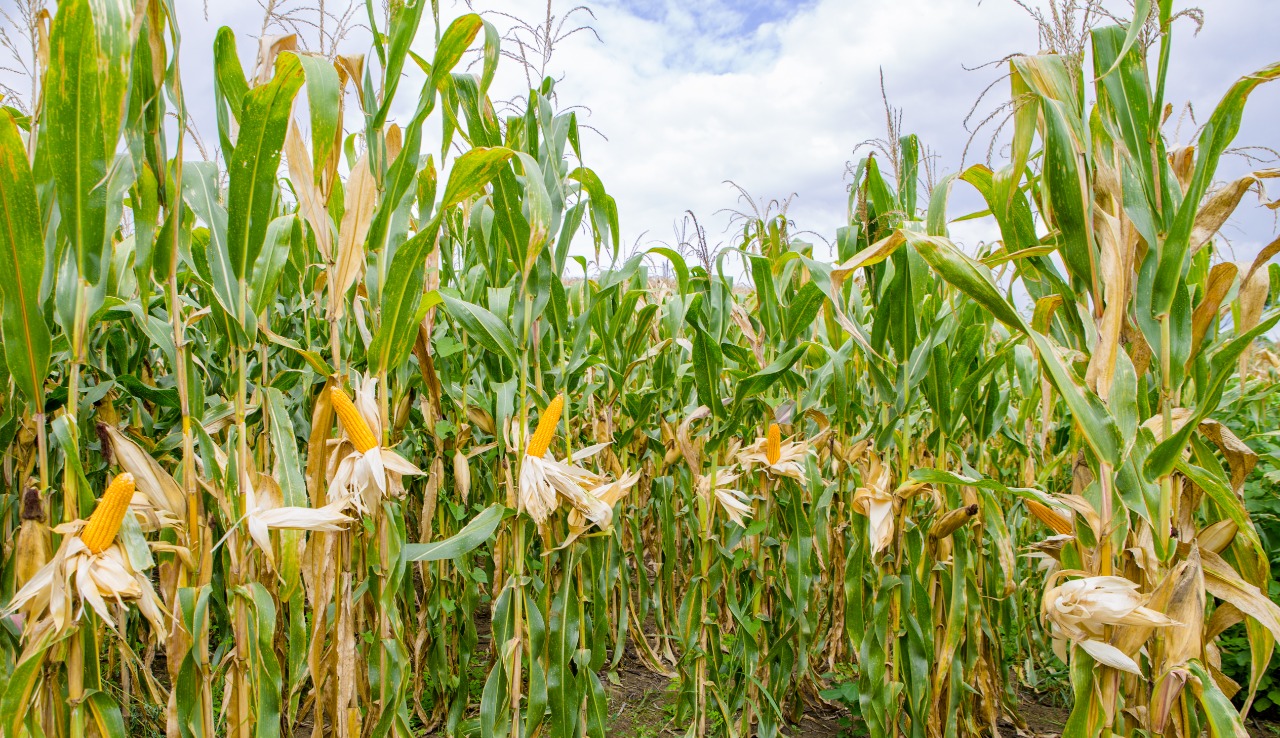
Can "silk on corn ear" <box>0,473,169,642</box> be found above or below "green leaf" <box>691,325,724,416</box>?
below

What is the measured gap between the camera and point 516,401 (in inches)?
94.4

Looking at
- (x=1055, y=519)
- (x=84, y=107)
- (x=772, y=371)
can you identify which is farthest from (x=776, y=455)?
(x=84, y=107)

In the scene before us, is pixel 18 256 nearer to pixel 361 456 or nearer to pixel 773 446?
pixel 361 456

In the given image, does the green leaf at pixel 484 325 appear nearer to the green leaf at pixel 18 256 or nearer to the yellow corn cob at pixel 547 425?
the yellow corn cob at pixel 547 425

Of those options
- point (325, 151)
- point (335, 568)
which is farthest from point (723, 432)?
point (325, 151)

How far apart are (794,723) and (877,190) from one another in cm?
238

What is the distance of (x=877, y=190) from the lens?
7.30 ft

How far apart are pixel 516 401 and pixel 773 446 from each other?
0.92 meters

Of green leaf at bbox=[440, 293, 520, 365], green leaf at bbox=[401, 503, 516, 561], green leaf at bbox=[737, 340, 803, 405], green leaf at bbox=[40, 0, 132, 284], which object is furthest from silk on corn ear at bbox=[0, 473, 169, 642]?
green leaf at bbox=[737, 340, 803, 405]

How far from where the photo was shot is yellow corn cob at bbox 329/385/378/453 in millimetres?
1524

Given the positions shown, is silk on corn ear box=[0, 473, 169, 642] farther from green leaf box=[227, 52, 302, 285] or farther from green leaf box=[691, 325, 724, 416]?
green leaf box=[691, 325, 724, 416]

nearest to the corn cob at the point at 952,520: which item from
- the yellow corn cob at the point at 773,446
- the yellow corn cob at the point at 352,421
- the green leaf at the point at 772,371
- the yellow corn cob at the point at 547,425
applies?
the yellow corn cob at the point at 773,446

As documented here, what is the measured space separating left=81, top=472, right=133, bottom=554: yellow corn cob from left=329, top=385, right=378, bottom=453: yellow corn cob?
1.29 feet

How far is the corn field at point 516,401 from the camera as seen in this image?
55.4 inches
